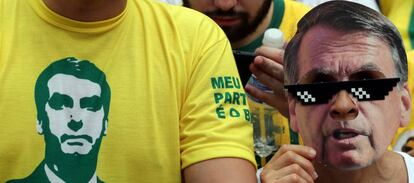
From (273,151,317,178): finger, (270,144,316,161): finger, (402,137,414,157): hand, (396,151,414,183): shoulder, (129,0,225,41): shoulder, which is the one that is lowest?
(402,137,414,157): hand

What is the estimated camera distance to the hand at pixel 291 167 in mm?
2260

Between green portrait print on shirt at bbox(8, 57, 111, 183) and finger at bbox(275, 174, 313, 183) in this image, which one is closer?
green portrait print on shirt at bbox(8, 57, 111, 183)

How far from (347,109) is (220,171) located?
0.38 m

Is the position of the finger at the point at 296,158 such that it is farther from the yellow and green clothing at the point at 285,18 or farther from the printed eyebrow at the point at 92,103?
the yellow and green clothing at the point at 285,18

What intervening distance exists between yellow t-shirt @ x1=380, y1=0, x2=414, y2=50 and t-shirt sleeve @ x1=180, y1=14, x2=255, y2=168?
5.56ft

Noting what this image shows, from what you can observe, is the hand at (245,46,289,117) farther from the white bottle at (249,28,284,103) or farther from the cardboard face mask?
the cardboard face mask

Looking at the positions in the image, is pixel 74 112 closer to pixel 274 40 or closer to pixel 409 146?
pixel 274 40

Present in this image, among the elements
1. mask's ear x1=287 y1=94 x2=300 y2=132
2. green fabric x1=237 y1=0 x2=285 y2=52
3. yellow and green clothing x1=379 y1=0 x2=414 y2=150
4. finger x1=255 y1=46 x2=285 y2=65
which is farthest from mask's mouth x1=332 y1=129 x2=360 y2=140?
yellow and green clothing x1=379 y1=0 x2=414 y2=150

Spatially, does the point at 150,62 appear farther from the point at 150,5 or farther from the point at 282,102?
the point at 282,102

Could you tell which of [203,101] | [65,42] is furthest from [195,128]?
[65,42]


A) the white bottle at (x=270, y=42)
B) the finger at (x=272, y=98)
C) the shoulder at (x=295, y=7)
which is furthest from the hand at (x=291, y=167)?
the shoulder at (x=295, y=7)

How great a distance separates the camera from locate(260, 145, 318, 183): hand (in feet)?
7.41

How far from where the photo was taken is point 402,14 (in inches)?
150

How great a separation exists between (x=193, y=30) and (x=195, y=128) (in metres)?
0.28
